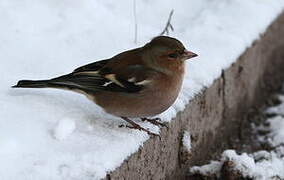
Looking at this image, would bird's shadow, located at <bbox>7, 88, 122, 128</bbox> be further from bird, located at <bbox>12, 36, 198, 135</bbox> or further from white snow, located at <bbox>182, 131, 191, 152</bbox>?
white snow, located at <bbox>182, 131, 191, 152</bbox>

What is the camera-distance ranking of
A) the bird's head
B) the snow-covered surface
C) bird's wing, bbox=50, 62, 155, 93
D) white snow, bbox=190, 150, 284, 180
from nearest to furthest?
the snow-covered surface, bird's wing, bbox=50, 62, 155, 93, the bird's head, white snow, bbox=190, 150, 284, 180

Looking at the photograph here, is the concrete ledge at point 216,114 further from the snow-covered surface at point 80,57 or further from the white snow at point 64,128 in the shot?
Answer: the white snow at point 64,128

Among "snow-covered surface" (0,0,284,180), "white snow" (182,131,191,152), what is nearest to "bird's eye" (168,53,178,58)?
"snow-covered surface" (0,0,284,180)

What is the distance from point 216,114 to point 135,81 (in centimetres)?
140

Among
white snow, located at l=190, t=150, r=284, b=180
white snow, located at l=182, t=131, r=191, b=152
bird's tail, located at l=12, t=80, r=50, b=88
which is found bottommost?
white snow, located at l=190, t=150, r=284, b=180

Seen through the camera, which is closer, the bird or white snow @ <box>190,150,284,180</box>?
the bird

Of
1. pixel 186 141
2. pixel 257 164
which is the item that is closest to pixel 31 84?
pixel 186 141

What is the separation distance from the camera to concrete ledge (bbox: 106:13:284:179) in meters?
4.06

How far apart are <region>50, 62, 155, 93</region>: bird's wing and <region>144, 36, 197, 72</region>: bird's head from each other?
138mm

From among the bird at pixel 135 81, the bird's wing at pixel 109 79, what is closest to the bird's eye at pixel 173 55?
the bird at pixel 135 81

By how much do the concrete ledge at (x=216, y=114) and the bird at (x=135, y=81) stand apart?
228 mm

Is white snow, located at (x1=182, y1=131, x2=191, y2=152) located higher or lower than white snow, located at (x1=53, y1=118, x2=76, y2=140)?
higher

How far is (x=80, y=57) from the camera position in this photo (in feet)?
16.0

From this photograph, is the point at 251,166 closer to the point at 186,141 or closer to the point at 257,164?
the point at 257,164
